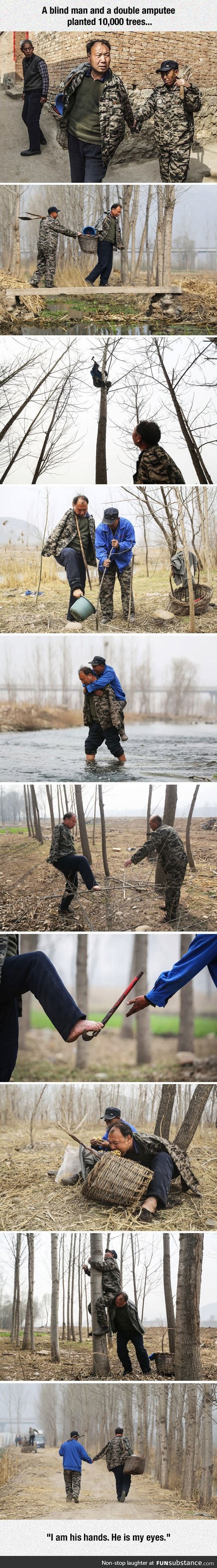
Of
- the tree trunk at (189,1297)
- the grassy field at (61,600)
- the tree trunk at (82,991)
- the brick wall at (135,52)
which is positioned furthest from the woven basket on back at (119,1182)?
the brick wall at (135,52)

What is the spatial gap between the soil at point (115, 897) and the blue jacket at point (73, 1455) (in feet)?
12.1

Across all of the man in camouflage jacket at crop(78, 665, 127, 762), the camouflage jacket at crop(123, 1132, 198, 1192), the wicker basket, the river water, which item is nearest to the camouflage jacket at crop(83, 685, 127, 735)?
the man in camouflage jacket at crop(78, 665, 127, 762)

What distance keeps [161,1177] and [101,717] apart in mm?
3501

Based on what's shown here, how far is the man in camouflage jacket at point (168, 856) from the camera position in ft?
30.5

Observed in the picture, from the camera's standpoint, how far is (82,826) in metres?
9.41

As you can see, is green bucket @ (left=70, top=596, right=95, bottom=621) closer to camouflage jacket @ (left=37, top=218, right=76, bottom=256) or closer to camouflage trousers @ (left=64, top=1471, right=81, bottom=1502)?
camouflage jacket @ (left=37, top=218, right=76, bottom=256)

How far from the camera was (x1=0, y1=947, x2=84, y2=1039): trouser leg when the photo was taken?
877cm

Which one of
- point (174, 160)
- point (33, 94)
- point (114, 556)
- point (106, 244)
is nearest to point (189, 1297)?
point (114, 556)

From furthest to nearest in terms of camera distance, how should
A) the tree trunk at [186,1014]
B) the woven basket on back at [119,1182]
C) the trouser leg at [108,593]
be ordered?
the tree trunk at [186,1014] < the trouser leg at [108,593] < the woven basket on back at [119,1182]

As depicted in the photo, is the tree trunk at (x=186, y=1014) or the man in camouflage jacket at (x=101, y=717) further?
the tree trunk at (x=186, y=1014)

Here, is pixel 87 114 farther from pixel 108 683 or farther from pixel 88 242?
pixel 108 683

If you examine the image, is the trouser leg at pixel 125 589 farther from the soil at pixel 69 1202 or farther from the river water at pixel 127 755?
the soil at pixel 69 1202

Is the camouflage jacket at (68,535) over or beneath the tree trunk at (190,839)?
over

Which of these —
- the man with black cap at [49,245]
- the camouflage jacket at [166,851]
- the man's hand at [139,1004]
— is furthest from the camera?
the man with black cap at [49,245]
